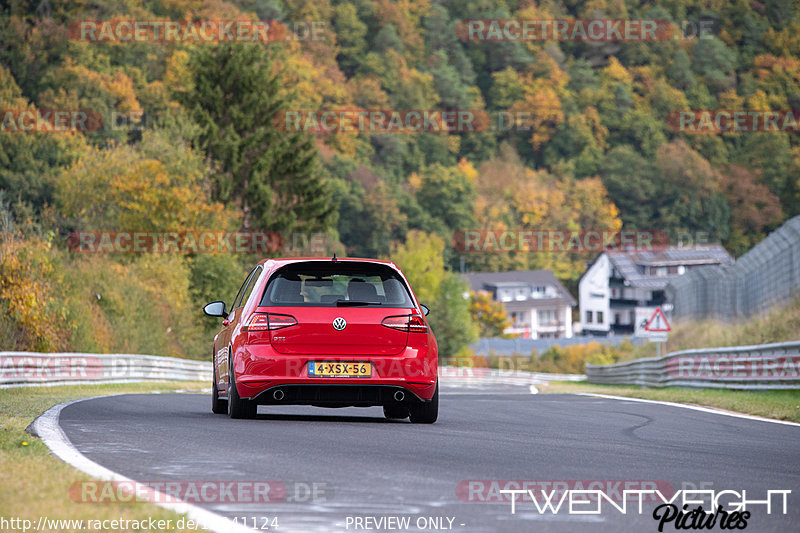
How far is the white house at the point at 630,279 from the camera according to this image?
14425cm

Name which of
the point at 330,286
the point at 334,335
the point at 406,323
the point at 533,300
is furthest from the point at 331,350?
the point at 533,300

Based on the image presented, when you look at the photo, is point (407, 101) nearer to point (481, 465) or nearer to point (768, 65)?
point (768, 65)

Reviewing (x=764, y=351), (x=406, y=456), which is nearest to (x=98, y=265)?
(x=764, y=351)

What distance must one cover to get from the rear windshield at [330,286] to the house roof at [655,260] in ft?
438

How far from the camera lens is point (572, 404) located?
17.2 meters

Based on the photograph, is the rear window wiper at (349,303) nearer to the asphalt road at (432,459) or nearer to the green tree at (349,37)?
the asphalt road at (432,459)

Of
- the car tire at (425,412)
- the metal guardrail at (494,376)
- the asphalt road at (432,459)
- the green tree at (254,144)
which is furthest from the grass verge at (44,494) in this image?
the metal guardrail at (494,376)

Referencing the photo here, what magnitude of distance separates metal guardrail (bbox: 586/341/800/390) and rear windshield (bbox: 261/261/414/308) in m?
8.57

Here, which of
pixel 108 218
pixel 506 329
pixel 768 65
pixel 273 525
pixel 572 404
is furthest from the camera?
pixel 768 65

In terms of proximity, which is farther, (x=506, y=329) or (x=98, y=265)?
(x=506, y=329)

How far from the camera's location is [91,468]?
7277mm

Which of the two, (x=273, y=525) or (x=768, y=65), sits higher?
(x=768, y=65)

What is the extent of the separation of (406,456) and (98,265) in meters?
38.4

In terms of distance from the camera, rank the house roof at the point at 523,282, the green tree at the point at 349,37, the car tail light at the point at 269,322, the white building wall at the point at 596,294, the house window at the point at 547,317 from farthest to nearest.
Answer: the green tree at the point at 349,37 < the house window at the point at 547,317 < the house roof at the point at 523,282 < the white building wall at the point at 596,294 < the car tail light at the point at 269,322
